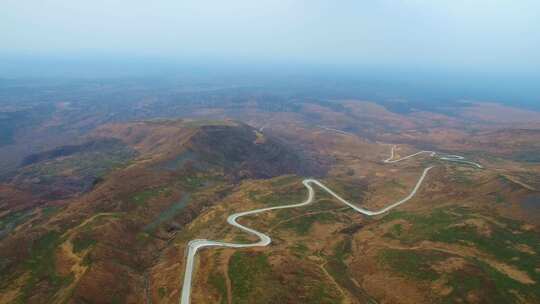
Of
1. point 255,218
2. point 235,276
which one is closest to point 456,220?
point 255,218

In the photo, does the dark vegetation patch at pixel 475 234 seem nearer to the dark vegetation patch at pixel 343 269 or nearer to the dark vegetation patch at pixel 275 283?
the dark vegetation patch at pixel 343 269

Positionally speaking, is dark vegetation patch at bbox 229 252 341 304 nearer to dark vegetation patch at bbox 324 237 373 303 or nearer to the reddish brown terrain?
the reddish brown terrain

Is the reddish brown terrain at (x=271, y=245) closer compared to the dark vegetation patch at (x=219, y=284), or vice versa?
the dark vegetation patch at (x=219, y=284)

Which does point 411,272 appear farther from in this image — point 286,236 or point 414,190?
point 414,190

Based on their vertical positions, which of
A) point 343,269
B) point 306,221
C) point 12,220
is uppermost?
point 343,269

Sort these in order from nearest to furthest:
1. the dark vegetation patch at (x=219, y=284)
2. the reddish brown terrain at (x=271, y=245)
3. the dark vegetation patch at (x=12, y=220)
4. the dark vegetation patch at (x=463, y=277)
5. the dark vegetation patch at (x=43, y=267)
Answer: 1. the dark vegetation patch at (x=463, y=277)
2. the dark vegetation patch at (x=219, y=284)
3. the reddish brown terrain at (x=271, y=245)
4. the dark vegetation patch at (x=43, y=267)
5. the dark vegetation patch at (x=12, y=220)

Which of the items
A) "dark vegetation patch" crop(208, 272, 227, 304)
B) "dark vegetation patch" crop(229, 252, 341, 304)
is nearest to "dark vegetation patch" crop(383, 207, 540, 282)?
"dark vegetation patch" crop(229, 252, 341, 304)

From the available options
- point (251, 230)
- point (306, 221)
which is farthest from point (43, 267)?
point (306, 221)

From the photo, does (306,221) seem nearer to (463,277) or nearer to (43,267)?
(463,277)

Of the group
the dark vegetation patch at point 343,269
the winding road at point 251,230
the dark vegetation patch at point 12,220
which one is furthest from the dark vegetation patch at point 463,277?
the dark vegetation patch at point 12,220

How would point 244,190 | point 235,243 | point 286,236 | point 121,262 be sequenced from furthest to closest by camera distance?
point 244,190, point 286,236, point 235,243, point 121,262

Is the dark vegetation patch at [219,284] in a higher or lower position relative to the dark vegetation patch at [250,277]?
lower
